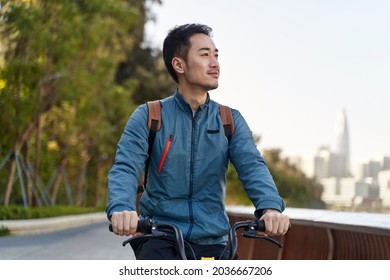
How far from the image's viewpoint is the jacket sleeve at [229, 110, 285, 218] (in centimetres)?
246

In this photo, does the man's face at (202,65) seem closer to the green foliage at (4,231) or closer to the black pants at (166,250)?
the black pants at (166,250)

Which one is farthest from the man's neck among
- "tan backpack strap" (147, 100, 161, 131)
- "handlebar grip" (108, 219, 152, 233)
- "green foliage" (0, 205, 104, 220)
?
"green foliage" (0, 205, 104, 220)

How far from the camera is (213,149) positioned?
8.64 ft

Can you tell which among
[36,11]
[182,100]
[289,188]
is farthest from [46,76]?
[289,188]

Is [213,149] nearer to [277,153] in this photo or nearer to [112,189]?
[112,189]

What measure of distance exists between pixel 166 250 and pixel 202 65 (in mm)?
639

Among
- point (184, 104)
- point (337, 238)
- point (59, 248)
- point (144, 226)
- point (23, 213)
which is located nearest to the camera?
point (144, 226)

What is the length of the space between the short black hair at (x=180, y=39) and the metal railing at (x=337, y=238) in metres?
1.93

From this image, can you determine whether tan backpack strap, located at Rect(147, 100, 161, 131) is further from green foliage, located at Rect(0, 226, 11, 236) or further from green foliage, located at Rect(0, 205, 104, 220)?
green foliage, located at Rect(0, 205, 104, 220)

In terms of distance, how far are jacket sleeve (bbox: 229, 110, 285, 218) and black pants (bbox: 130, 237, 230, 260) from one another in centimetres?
19

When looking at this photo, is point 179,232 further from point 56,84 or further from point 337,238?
point 56,84

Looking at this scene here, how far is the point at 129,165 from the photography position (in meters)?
2.50

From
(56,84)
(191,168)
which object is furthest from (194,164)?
(56,84)

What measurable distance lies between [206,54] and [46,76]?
20331 millimetres
